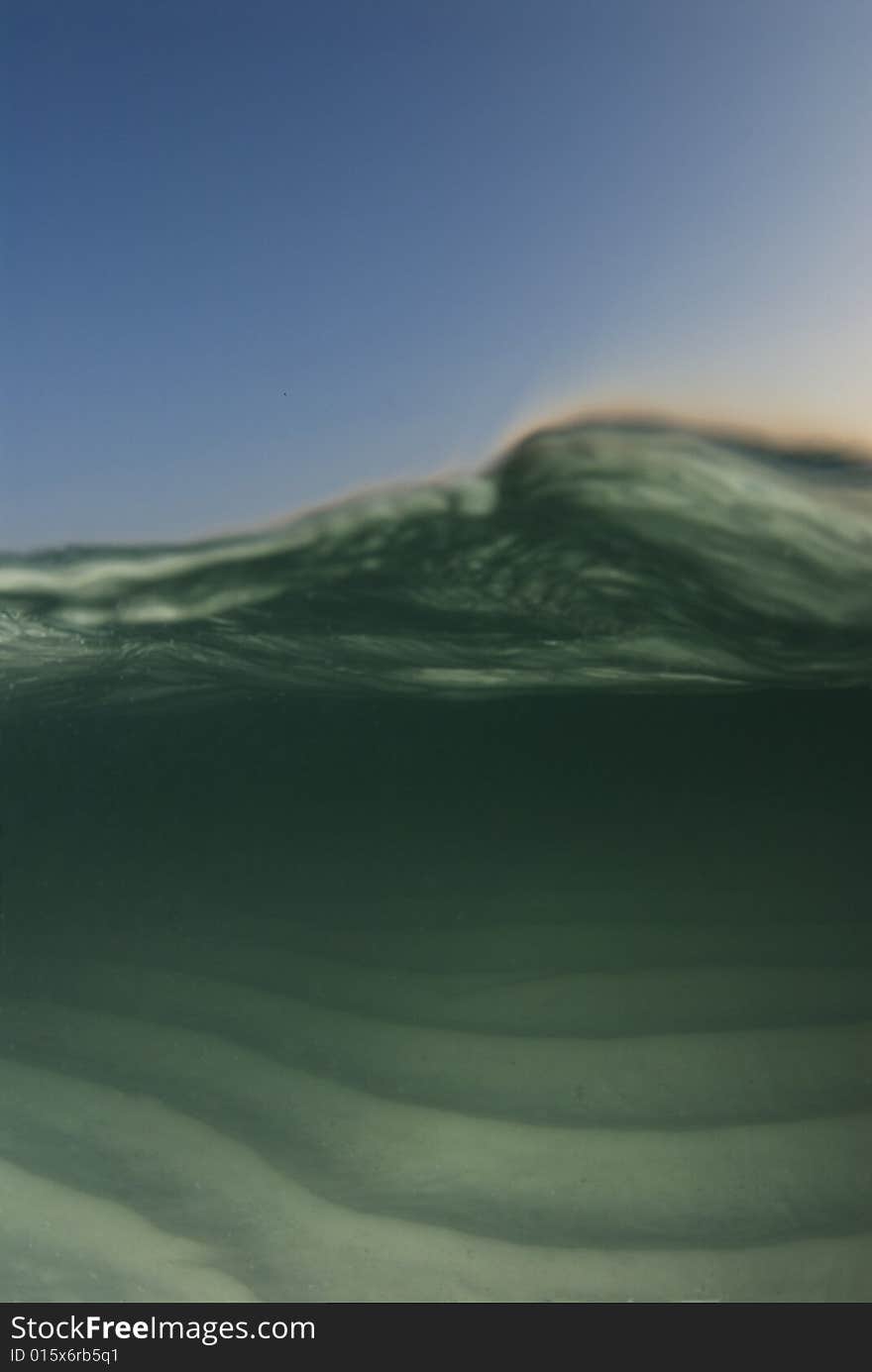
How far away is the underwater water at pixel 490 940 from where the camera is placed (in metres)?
2.50

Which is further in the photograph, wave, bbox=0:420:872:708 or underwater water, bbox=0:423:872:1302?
underwater water, bbox=0:423:872:1302

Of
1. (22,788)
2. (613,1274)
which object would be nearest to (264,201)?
(613,1274)

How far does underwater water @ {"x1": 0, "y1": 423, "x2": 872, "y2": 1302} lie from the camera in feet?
8.21

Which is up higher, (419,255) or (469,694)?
(469,694)

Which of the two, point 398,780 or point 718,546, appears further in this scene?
point 398,780

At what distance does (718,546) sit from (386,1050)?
5.83 ft

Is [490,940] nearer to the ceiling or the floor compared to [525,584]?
nearer to the floor

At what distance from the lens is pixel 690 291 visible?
198 centimetres

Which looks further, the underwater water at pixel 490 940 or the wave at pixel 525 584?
the underwater water at pixel 490 940

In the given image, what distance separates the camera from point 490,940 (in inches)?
137

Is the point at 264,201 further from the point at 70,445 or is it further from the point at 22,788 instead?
the point at 22,788

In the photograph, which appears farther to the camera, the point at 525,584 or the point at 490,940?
the point at 490,940
